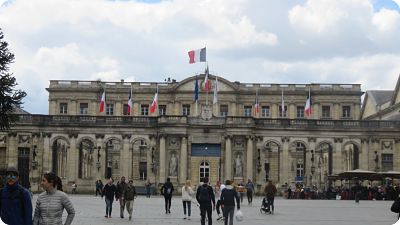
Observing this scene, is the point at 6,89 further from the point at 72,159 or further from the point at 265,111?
the point at 265,111

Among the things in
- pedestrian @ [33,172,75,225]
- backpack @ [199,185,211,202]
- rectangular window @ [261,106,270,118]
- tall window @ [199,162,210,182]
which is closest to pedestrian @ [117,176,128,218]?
backpack @ [199,185,211,202]

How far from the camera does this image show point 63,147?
3014 inches

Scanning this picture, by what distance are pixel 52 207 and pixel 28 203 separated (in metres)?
0.40

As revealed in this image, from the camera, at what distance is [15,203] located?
10633 mm

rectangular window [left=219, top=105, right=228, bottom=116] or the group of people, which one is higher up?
rectangular window [left=219, top=105, right=228, bottom=116]

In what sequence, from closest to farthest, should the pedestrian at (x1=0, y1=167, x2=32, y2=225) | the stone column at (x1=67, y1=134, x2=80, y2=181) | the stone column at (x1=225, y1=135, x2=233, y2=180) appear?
the pedestrian at (x1=0, y1=167, x2=32, y2=225)
the stone column at (x1=225, y1=135, x2=233, y2=180)
the stone column at (x1=67, y1=134, x2=80, y2=181)

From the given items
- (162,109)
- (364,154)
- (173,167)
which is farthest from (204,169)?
(162,109)

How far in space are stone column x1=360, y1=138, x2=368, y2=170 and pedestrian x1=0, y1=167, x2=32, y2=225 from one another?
198 ft

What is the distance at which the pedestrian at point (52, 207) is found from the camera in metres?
10.8

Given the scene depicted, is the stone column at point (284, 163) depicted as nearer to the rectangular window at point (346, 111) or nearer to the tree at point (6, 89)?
the rectangular window at point (346, 111)

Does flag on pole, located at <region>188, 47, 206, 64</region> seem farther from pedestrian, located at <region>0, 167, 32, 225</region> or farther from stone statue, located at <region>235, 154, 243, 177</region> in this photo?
pedestrian, located at <region>0, 167, 32, 225</region>

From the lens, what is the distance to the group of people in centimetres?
1059

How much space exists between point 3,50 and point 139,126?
2737 centimetres

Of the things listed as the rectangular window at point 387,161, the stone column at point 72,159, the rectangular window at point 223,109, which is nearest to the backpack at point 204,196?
the stone column at point 72,159
